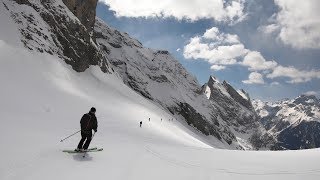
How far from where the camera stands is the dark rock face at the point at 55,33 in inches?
2453

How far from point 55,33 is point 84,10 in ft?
85.5

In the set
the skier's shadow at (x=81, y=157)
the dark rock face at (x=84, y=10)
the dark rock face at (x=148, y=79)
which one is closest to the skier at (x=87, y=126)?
the skier's shadow at (x=81, y=157)

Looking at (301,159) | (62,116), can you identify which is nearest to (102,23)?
(62,116)

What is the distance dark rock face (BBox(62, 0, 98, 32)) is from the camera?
88438 millimetres

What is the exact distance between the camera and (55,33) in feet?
235

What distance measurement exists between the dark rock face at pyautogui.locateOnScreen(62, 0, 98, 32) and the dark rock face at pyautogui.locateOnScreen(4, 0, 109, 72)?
2.02ft

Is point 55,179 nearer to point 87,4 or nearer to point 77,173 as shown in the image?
point 77,173

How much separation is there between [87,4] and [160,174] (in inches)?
3468

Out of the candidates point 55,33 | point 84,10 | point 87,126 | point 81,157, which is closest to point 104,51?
point 84,10

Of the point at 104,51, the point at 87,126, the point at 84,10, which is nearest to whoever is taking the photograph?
A: the point at 87,126

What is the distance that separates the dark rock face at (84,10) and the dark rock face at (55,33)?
62cm

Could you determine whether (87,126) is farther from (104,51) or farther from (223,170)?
(104,51)

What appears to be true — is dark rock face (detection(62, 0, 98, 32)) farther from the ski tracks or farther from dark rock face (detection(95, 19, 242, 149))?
the ski tracks

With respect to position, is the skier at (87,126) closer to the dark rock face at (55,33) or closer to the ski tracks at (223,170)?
the ski tracks at (223,170)
